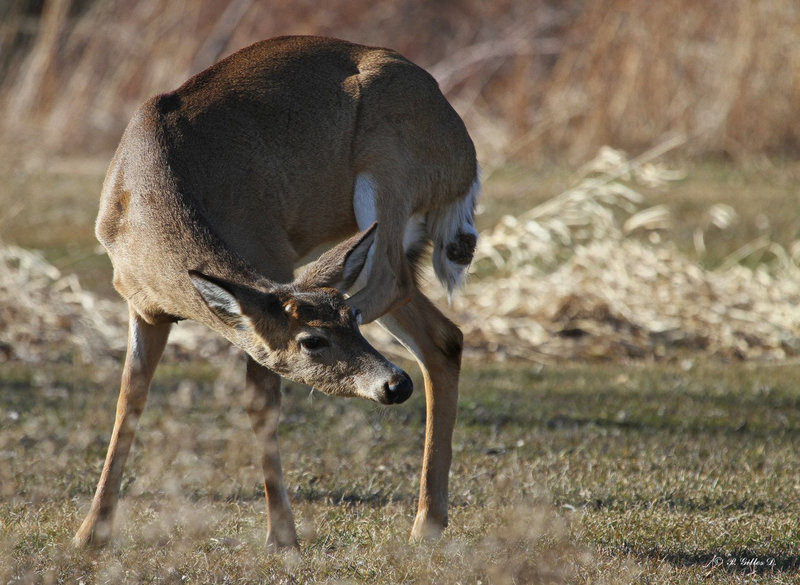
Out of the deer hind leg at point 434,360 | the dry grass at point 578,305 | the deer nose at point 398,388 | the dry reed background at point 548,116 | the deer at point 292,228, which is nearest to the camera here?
the deer nose at point 398,388

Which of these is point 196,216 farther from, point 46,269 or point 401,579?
point 46,269

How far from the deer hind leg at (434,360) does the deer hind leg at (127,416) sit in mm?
985

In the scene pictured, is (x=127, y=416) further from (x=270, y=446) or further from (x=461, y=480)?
(x=461, y=480)

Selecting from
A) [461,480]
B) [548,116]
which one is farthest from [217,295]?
[548,116]

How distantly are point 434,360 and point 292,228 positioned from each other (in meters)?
0.83

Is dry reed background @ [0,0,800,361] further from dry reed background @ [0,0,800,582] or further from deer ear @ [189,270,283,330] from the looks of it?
deer ear @ [189,270,283,330]

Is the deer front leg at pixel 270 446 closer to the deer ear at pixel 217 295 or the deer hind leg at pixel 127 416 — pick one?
the deer hind leg at pixel 127 416

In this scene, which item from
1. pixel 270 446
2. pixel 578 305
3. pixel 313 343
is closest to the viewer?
pixel 313 343

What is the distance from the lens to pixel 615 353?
8281 millimetres

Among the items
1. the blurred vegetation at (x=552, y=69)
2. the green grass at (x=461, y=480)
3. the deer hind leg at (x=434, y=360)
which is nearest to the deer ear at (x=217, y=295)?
the green grass at (x=461, y=480)

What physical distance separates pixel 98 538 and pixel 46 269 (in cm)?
446

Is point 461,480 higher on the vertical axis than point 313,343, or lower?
lower

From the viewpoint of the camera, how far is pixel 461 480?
5.38 metres

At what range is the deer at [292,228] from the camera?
3785mm
